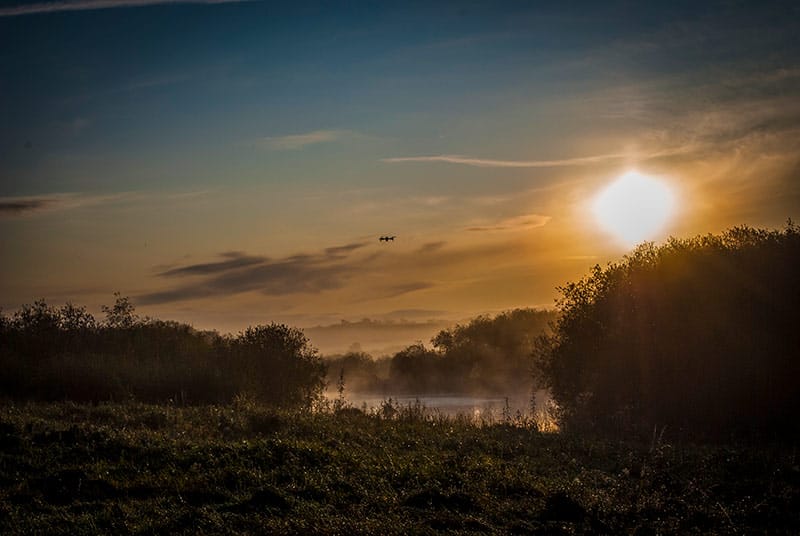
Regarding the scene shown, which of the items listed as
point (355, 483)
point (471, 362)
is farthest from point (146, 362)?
point (471, 362)

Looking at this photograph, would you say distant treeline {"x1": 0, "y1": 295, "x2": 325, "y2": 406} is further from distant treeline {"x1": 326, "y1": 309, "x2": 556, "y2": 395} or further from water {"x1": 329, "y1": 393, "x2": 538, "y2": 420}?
distant treeline {"x1": 326, "y1": 309, "x2": 556, "y2": 395}

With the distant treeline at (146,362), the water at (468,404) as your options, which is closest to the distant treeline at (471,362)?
the water at (468,404)

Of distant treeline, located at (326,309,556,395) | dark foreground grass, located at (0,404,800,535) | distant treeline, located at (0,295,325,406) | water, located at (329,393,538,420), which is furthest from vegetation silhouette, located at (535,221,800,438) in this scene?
distant treeline, located at (326,309,556,395)

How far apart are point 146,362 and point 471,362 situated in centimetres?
3501

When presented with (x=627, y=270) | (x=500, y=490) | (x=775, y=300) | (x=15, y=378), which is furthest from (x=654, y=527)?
(x=15, y=378)

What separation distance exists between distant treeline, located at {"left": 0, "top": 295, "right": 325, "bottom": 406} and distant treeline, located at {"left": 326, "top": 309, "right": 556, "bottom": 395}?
22904mm

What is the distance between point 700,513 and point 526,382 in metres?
43.8

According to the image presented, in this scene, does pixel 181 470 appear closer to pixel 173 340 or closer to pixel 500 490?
pixel 500 490

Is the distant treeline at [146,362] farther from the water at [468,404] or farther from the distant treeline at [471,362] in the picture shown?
the distant treeline at [471,362]

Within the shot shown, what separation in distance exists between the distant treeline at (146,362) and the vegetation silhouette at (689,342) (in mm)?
11629

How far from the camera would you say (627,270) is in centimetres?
3142

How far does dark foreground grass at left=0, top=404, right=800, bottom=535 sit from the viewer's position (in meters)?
13.2

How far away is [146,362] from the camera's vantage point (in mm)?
32094

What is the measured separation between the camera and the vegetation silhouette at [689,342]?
2589 cm
